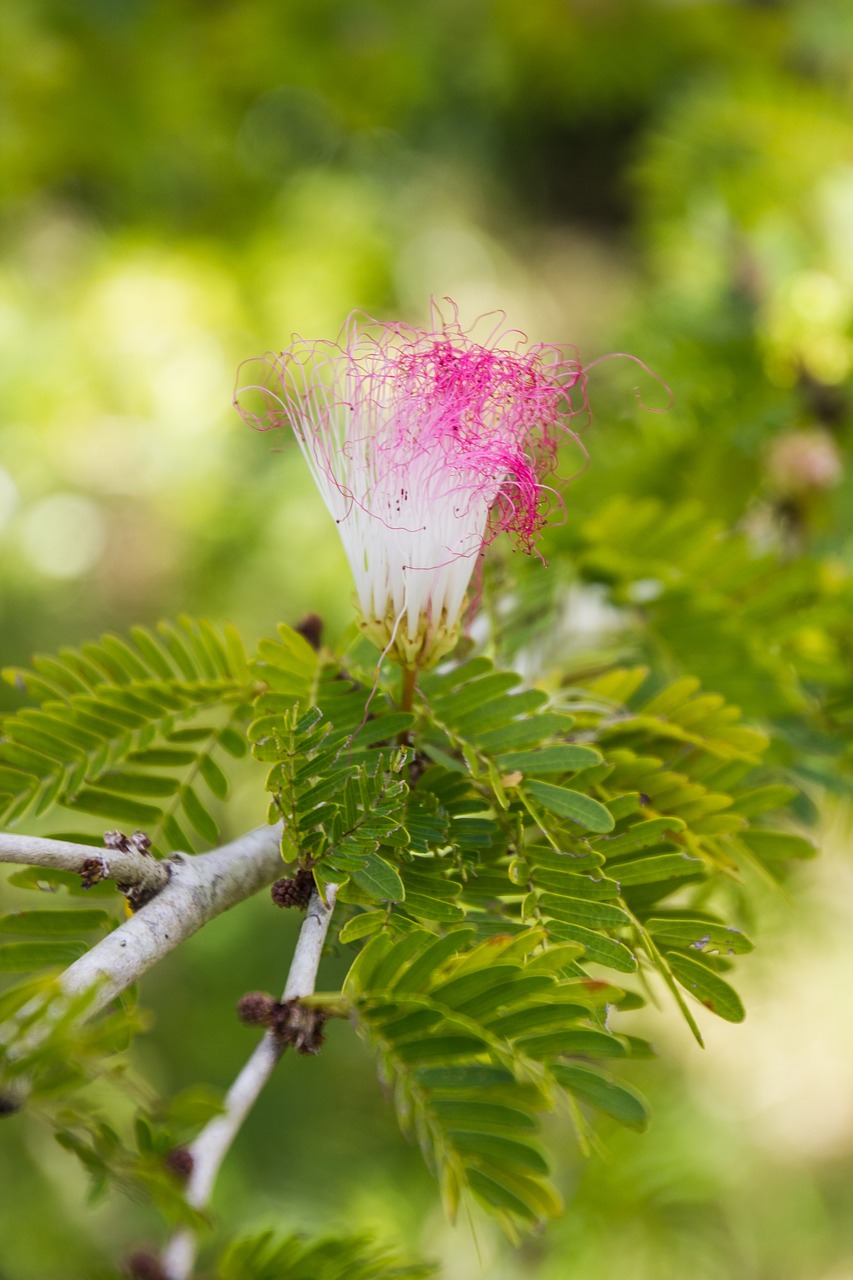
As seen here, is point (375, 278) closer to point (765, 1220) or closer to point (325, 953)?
point (325, 953)

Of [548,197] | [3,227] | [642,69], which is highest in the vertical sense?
[548,197]

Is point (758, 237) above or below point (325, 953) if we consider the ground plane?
above

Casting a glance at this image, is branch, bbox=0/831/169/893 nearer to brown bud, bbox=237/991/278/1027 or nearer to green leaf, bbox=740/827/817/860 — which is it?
brown bud, bbox=237/991/278/1027

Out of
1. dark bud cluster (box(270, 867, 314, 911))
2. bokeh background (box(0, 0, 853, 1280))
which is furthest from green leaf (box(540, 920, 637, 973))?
bokeh background (box(0, 0, 853, 1280))

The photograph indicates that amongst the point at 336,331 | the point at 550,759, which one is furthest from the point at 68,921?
the point at 336,331

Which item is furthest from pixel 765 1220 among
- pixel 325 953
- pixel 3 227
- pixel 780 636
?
pixel 3 227

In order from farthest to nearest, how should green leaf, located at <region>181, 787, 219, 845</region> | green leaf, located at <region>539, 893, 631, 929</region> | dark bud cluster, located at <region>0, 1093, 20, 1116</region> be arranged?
green leaf, located at <region>181, 787, 219, 845</region> → green leaf, located at <region>539, 893, 631, 929</region> → dark bud cluster, located at <region>0, 1093, 20, 1116</region>

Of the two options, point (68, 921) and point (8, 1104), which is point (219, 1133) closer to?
point (8, 1104)
